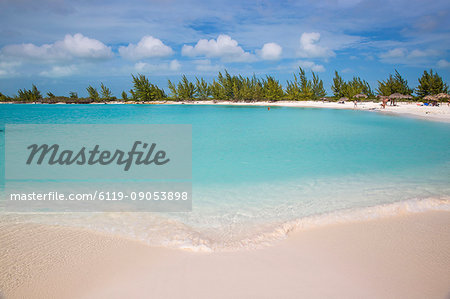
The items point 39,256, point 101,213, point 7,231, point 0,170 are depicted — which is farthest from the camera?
point 0,170

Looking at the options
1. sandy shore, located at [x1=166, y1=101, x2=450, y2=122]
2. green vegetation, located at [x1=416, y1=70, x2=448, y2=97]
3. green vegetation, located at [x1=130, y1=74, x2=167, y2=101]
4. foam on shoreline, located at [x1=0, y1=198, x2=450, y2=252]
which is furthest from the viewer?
green vegetation, located at [x1=130, y1=74, x2=167, y2=101]

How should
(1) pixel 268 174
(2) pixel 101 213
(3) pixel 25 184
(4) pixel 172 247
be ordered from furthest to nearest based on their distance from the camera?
(1) pixel 268 174
(3) pixel 25 184
(2) pixel 101 213
(4) pixel 172 247

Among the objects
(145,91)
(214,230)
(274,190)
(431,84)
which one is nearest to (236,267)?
(214,230)

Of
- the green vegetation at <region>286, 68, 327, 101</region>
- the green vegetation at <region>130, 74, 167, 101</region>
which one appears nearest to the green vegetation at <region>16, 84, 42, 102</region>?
the green vegetation at <region>130, 74, 167, 101</region>

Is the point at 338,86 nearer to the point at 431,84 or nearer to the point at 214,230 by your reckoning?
the point at 431,84

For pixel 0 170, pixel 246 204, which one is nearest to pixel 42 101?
pixel 0 170

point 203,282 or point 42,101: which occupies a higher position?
point 42,101

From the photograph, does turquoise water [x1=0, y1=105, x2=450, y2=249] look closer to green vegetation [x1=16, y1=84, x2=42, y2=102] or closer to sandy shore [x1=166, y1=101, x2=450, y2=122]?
sandy shore [x1=166, y1=101, x2=450, y2=122]

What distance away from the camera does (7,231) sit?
4.24m

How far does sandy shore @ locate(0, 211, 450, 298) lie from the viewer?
2857 mm

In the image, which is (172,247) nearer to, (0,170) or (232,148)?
(0,170)

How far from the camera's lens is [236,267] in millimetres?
3291

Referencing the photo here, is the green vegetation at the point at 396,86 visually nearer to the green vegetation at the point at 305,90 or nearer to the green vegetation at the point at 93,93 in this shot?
the green vegetation at the point at 305,90

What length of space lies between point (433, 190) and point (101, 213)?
737cm
